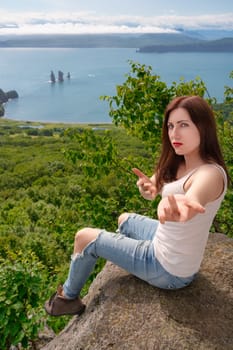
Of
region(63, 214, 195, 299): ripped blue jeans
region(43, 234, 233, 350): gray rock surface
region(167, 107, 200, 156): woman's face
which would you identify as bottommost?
region(43, 234, 233, 350): gray rock surface

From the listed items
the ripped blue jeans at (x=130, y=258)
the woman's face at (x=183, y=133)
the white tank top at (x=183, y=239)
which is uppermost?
the woman's face at (x=183, y=133)

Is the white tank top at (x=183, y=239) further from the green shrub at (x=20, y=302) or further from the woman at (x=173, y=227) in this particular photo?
the green shrub at (x=20, y=302)

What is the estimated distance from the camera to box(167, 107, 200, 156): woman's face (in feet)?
13.6

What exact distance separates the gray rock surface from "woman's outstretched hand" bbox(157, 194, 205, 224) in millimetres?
1444

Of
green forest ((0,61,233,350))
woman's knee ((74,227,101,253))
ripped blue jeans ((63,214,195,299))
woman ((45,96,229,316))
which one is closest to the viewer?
woman ((45,96,229,316))

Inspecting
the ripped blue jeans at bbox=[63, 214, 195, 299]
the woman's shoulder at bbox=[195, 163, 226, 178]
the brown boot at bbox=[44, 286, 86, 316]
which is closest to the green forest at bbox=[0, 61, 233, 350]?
the brown boot at bbox=[44, 286, 86, 316]

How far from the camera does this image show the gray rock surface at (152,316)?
13.4ft

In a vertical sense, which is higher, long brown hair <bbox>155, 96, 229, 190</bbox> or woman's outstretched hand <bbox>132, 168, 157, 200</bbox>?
long brown hair <bbox>155, 96, 229, 190</bbox>

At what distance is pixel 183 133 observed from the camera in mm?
4164

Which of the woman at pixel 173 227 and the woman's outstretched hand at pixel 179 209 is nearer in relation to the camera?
the woman's outstretched hand at pixel 179 209

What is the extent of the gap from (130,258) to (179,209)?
1489 mm

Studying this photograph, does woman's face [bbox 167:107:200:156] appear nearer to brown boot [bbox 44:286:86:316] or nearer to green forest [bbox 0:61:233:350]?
brown boot [bbox 44:286:86:316]

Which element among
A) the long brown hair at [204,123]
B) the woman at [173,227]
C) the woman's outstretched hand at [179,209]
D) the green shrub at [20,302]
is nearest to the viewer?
the woman's outstretched hand at [179,209]

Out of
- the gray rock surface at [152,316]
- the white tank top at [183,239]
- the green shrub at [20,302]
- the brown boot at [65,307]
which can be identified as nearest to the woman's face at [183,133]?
the white tank top at [183,239]
